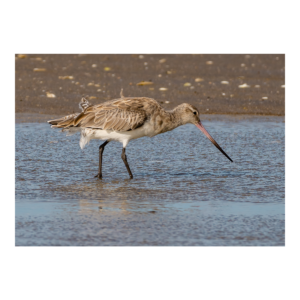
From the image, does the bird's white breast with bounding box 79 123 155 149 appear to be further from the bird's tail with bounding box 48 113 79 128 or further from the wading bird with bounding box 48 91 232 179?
the bird's tail with bounding box 48 113 79 128

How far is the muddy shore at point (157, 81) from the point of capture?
493 inches

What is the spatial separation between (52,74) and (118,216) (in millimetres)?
9590

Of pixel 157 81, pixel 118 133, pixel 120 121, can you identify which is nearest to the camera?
pixel 120 121

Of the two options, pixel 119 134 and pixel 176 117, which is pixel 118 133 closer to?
pixel 119 134

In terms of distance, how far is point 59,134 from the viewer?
9.99 m

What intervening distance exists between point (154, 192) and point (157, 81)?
7793mm

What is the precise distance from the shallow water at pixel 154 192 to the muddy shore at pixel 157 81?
7.28 ft

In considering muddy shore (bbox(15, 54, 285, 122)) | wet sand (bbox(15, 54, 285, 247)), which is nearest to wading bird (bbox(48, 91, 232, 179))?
wet sand (bbox(15, 54, 285, 247))

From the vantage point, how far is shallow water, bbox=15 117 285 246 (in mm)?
5367

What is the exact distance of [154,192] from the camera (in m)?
6.79

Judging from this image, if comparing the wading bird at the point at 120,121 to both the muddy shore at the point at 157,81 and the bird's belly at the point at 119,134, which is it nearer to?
the bird's belly at the point at 119,134

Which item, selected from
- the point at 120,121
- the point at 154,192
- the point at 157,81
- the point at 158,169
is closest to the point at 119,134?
the point at 120,121

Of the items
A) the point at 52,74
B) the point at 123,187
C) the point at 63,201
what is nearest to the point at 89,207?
the point at 63,201

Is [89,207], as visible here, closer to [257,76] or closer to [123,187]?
[123,187]
